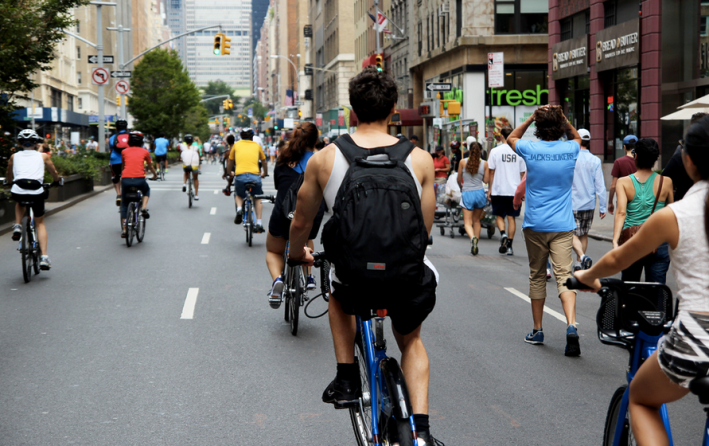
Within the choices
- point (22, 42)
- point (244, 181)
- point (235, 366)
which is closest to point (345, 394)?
point (235, 366)

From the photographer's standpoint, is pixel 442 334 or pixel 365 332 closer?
pixel 365 332

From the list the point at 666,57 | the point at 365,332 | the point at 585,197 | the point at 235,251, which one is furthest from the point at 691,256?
the point at 666,57

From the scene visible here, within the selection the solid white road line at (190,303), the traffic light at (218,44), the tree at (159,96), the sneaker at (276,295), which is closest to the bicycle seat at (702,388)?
the sneaker at (276,295)

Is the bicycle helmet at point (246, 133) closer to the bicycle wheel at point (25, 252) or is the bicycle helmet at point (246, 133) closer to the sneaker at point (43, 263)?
the sneaker at point (43, 263)

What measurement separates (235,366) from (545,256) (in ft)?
9.35

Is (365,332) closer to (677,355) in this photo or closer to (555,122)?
(677,355)

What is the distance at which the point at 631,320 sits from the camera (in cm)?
353

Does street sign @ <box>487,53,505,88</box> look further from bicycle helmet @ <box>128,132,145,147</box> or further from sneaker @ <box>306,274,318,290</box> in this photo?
sneaker @ <box>306,274,318,290</box>

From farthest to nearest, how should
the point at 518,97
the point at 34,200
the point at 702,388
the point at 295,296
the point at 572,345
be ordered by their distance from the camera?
the point at 518,97 < the point at 34,200 < the point at 295,296 < the point at 572,345 < the point at 702,388

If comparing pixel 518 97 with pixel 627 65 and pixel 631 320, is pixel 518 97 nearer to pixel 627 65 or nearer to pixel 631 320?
pixel 627 65

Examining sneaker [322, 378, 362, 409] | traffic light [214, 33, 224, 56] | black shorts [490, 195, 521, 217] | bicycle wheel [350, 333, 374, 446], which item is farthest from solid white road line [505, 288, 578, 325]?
traffic light [214, 33, 224, 56]

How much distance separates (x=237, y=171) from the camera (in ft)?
49.4

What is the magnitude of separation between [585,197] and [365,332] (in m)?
6.94

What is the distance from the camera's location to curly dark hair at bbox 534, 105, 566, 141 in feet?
22.9
